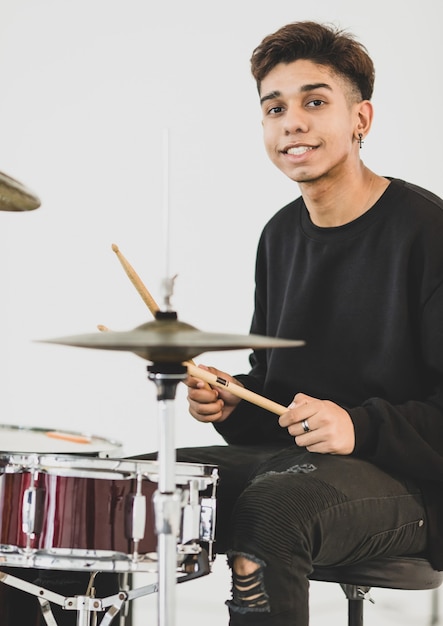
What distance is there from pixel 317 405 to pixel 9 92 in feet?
7.81

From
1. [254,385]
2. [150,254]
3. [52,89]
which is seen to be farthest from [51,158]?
[254,385]

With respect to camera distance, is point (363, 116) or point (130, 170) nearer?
point (363, 116)

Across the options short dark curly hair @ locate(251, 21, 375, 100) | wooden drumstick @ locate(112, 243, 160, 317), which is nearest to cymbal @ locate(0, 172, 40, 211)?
wooden drumstick @ locate(112, 243, 160, 317)

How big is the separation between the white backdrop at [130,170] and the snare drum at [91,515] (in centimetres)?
171

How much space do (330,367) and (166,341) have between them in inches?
29.9

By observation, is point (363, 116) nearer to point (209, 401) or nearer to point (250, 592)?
point (209, 401)

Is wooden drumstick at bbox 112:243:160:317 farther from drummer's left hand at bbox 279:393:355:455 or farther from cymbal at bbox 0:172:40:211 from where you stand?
drummer's left hand at bbox 279:393:355:455

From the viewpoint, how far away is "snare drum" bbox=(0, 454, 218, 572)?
1.65 m

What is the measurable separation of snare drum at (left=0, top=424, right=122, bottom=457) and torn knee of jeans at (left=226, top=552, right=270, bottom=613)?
343 mm

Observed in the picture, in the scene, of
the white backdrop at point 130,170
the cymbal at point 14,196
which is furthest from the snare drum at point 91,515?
the white backdrop at point 130,170

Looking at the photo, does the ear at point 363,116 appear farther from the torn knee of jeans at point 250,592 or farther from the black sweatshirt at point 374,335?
the torn knee of jeans at point 250,592

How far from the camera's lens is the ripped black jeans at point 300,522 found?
1.57 metres

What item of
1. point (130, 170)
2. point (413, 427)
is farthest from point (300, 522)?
point (130, 170)

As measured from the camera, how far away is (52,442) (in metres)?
1.90
